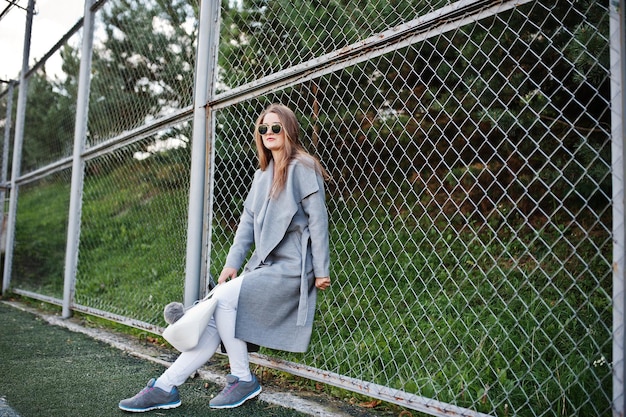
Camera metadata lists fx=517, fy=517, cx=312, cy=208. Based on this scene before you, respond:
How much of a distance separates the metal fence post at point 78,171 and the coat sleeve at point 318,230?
2.99 meters

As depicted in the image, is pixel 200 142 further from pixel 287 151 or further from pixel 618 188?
pixel 618 188

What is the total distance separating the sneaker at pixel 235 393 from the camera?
231cm

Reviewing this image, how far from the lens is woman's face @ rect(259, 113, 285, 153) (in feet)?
8.14

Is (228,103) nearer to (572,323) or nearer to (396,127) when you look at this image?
(396,127)

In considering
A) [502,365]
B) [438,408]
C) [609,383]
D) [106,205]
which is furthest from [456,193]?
[106,205]

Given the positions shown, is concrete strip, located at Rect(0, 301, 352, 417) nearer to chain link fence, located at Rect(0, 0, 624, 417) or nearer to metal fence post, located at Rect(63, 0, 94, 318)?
chain link fence, located at Rect(0, 0, 624, 417)

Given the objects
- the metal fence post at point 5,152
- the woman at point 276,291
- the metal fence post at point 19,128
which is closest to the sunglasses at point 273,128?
the woman at point 276,291

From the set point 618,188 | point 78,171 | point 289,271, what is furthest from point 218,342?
point 78,171

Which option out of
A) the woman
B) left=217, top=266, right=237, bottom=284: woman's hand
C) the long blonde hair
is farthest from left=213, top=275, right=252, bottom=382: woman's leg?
the long blonde hair

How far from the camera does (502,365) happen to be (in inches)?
A: 109

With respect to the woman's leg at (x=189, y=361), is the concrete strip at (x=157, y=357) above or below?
below

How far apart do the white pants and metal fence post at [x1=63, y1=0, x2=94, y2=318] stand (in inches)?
104

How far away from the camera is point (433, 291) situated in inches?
149

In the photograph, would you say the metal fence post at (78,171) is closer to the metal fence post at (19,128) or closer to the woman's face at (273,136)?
the metal fence post at (19,128)
